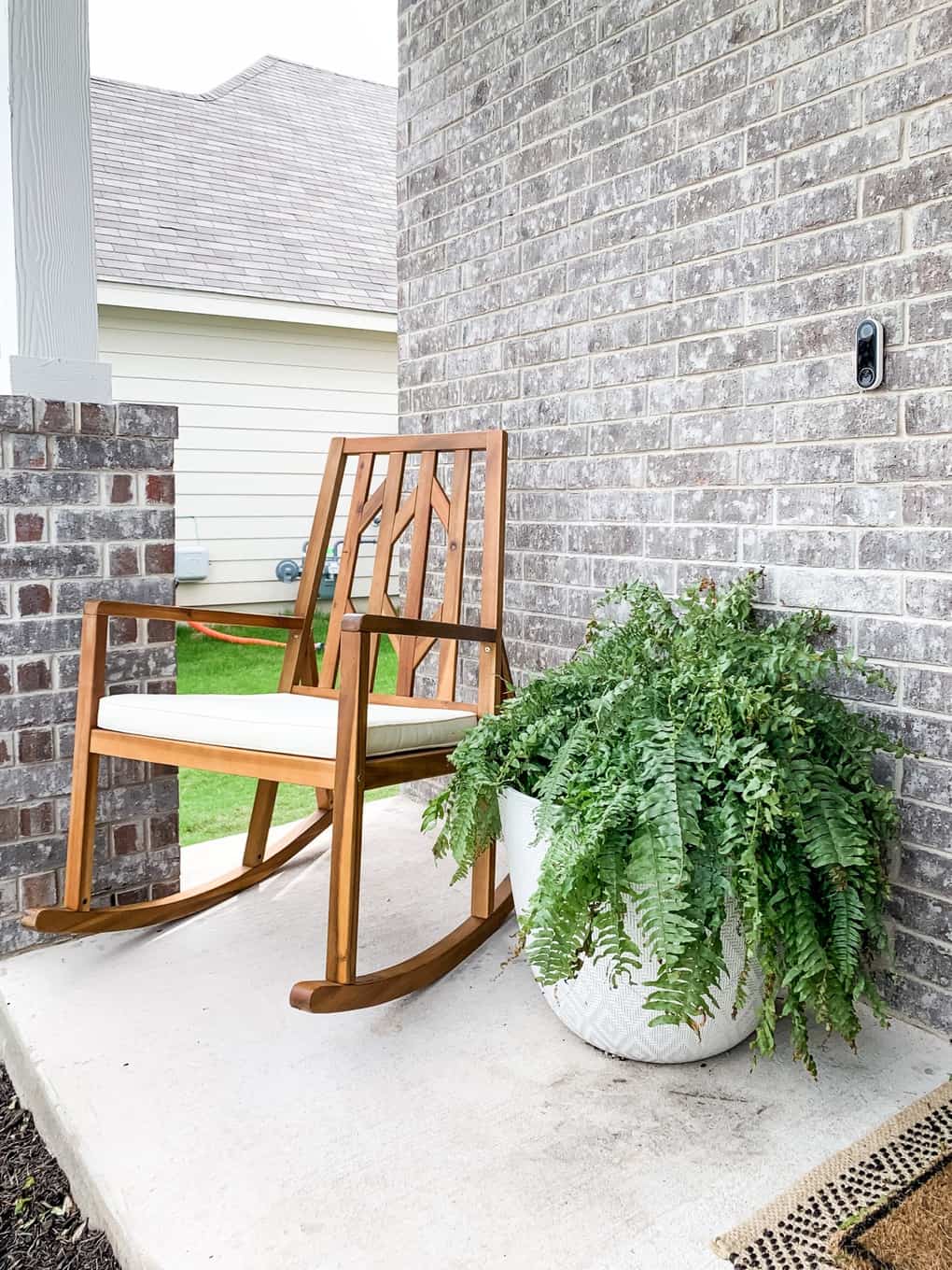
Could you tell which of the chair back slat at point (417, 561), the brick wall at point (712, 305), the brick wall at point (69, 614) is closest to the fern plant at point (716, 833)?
the brick wall at point (712, 305)

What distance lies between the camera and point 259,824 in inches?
90.9

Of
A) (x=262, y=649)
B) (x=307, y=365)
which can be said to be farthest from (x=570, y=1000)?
(x=307, y=365)

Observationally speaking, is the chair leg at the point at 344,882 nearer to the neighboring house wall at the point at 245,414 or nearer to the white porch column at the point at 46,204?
the white porch column at the point at 46,204

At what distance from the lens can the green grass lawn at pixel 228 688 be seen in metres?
3.08

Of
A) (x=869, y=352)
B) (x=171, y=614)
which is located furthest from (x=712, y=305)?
(x=171, y=614)

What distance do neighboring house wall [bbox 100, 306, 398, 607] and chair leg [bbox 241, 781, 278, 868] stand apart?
3.87 meters

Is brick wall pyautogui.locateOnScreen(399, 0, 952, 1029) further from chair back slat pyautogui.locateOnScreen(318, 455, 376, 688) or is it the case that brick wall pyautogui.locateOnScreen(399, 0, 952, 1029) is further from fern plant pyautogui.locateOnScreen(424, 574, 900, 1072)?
chair back slat pyautogui.locateOnScreen(318, 455, 376, 688)

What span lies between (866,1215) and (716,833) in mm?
476

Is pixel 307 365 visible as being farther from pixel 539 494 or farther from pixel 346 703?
pixel 346 703

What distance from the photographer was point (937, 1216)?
121 cm

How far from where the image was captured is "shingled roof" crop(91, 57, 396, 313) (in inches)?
237

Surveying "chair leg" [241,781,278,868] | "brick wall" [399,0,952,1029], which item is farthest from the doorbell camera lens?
"chair leg" [241,781,278,868]

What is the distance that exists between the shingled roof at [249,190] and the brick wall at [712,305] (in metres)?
3.48

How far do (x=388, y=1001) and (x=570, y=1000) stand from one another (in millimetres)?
316
